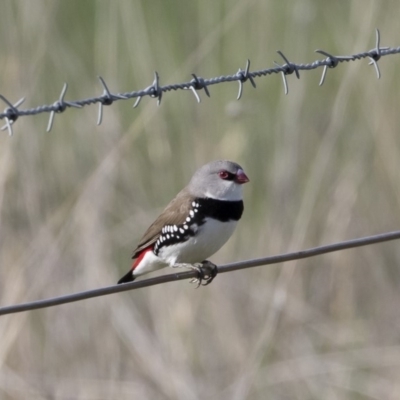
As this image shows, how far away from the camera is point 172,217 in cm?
415

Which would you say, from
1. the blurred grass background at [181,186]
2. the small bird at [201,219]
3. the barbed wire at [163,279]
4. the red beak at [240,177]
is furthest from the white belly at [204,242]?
the blurred grass background at [181,186]

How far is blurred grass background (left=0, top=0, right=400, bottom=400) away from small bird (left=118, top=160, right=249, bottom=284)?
2.24ft

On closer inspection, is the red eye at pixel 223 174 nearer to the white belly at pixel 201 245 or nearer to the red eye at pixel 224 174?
the red eye at pixel 224 174

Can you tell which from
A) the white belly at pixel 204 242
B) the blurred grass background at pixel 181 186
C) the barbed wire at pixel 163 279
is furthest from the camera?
the blurred grass background at pixel 181 186

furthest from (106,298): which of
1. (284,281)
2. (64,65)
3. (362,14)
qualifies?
(362,14)

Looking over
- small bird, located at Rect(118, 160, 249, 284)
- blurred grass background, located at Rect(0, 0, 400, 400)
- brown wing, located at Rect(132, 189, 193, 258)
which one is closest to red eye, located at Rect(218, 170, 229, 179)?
small bird, located at Rect(118, 160, 249, 284)

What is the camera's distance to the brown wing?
4117 mm

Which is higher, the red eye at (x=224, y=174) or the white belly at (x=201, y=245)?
the red eye at (x=224, y=174)

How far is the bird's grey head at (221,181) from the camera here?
4.09 metres

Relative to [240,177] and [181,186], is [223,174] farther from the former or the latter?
[181,186]

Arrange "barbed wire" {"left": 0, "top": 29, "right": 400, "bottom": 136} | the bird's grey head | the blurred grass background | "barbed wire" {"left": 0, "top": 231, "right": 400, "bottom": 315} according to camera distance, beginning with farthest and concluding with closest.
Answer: the blurred grass background
the bird's grey head
"barbed wire" {"left": 0, "top": 231, "right": 400, "bottom": 315}
"barbed wire" {"left": 0, "top": 29, "right": 400, "bottom": 136}

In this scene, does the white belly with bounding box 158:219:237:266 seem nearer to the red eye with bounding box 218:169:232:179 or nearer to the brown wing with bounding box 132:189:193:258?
the brown wing with bounding box 132:189:193:258

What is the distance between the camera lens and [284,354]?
516cm

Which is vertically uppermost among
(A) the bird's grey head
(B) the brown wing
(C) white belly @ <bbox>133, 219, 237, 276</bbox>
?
(A) the bird's grey head
